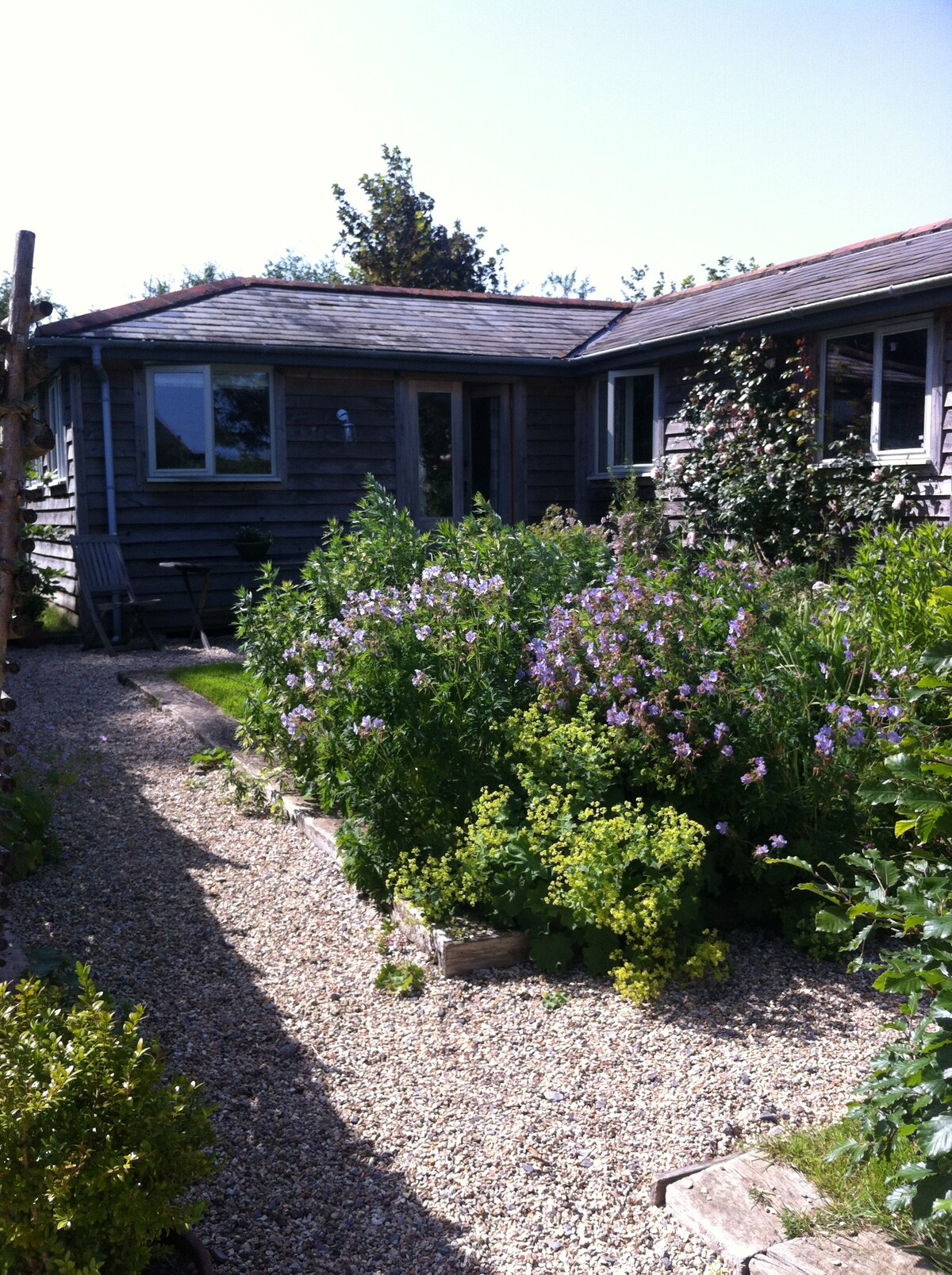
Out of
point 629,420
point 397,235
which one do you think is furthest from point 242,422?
point 397,235

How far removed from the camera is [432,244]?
30.2m

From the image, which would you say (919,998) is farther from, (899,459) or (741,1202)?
(899,459)

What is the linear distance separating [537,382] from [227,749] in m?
8.53

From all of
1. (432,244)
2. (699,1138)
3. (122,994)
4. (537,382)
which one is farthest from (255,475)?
(432,244)

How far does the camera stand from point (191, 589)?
11688 mm

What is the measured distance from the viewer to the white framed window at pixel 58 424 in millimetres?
12352

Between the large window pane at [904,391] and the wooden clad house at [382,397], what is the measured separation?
18mm

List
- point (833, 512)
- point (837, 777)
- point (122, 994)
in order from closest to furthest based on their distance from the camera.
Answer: point (122, 994) → point (837, 777) → point (833, 512)

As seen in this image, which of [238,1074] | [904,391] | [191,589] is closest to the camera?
[238,1074]

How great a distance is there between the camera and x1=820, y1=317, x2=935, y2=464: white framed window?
9273 millimetres

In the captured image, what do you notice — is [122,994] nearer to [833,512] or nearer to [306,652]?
[306,652]

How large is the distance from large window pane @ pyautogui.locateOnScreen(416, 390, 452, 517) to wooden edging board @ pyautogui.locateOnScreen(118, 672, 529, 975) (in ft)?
17.6

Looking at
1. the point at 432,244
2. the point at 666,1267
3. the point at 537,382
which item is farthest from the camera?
the point at 432,244

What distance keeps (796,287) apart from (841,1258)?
1036 centimetres
